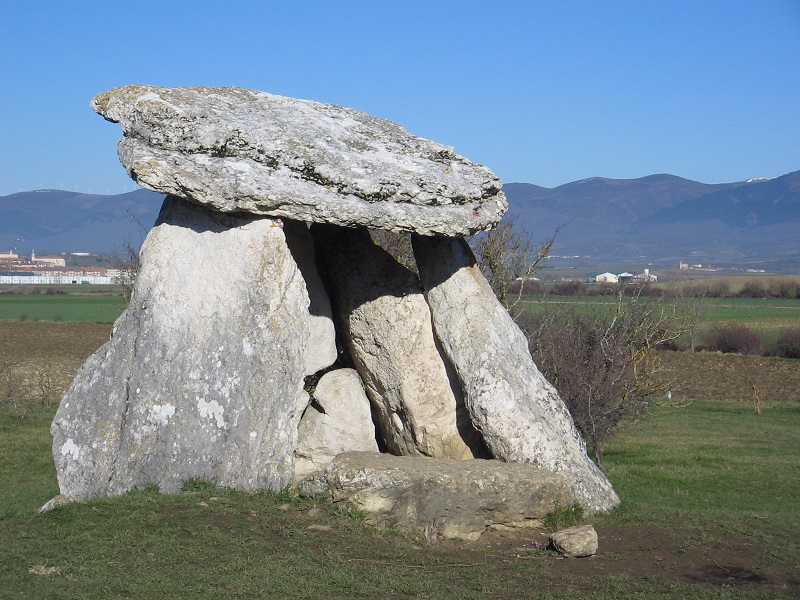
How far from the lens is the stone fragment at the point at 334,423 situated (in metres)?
12.3

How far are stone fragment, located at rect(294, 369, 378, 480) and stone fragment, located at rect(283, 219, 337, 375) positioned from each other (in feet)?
1.00

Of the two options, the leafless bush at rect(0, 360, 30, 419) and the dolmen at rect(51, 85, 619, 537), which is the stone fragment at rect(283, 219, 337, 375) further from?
the leafless bush at rect(0, 360, 30, 419)

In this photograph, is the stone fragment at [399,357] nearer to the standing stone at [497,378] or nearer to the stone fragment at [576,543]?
the standing stone at [497,378]

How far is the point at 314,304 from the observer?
41.9 ft

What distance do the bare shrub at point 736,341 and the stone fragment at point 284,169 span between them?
36738 mm

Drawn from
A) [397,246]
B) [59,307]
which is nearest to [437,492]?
[397,246]

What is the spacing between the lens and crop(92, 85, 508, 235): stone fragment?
1065 cm

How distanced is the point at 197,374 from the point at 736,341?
3966 centimetres

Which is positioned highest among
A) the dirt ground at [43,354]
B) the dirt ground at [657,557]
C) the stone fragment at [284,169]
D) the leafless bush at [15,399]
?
the stone fragment at [284,169]

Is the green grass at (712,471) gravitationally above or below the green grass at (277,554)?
below

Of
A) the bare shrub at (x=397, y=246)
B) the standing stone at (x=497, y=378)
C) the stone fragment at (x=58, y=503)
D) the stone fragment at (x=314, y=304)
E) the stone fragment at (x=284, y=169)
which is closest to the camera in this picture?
the stone fragment at (x=58, y=503)

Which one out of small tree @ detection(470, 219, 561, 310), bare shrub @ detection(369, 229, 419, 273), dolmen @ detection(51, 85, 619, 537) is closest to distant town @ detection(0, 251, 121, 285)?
bare shrub @ detection(369, 229, 419, 273)

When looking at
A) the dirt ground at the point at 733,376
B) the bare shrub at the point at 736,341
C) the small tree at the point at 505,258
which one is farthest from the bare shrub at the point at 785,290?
the small tree at the point at 505,258

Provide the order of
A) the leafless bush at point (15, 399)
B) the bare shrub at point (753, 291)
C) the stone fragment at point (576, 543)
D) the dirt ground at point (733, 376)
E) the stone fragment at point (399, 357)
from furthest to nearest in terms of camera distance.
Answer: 1. the bare shrub at point (753, 291)
2. the dirt ground at point (733, 376)
3. the leafless bush at point (15, 399)
4. the stone fragment at point (399, 357)
5. the stone fragment at point (576, 543)
